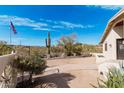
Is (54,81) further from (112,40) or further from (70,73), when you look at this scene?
(112,40)

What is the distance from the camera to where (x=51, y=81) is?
11.8 metres

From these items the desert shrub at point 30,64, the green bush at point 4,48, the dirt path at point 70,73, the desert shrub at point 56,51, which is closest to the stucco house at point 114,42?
the dirt path at point 70,73

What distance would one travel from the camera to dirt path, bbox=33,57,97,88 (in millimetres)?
11336

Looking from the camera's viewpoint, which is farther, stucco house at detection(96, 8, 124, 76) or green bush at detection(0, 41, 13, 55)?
stucco house at detection(96, 8, 124, 76)

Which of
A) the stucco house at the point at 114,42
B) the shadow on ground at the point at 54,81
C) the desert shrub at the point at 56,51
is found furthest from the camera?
the desert shrub at the point at 56,51

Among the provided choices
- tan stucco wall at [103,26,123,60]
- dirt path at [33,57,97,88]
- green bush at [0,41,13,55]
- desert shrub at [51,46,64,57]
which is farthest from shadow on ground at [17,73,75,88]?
tan stucco wall at [103,26,123,60]

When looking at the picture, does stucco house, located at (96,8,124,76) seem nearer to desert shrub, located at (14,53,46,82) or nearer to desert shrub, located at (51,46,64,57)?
desert shrub, located at (51,46,64,57)

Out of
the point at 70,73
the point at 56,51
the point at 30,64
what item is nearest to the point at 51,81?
the point at 30,64

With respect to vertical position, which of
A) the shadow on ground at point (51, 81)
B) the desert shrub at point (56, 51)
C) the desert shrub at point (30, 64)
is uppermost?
the desert shrub at point (56, 51)

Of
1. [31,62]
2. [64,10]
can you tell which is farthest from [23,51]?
[64,10]

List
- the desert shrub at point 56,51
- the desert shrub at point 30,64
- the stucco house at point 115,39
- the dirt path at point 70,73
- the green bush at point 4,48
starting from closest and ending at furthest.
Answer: the desert shrub at point 30,64 < the dirt path at point 70,73 < the green bush at point 4,48 < the stucco house at point 115,39 < the desert shrub at point 56,51

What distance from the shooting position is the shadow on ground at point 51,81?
11.1 m

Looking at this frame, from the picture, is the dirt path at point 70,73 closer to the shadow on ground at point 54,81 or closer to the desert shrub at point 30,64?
the shadow on ground at point 54,81
